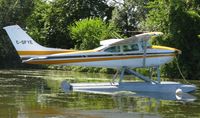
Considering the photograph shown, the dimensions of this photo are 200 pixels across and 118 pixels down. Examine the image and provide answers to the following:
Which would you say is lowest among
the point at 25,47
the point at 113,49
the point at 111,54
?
the point at 111,54

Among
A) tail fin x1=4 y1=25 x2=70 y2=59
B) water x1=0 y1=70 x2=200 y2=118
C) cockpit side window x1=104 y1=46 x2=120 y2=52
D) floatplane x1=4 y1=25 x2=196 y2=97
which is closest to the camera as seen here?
water x1=0 y1=70 x2=200 y2=118

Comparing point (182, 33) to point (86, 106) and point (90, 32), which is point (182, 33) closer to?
point (90, 32)

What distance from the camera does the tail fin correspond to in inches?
755

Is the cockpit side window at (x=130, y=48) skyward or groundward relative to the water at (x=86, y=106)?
skyward

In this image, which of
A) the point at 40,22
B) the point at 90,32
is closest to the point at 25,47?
the point at 90,32

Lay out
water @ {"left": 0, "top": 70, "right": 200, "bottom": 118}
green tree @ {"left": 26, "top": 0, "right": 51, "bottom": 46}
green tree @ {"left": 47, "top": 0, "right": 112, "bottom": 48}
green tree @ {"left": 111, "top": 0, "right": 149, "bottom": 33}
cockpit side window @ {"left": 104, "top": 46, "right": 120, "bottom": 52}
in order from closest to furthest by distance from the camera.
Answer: water @ {"left": 0, "top": 70, "right": 200, "bottom": 118}, cockpit side window @ {"left": 104, "top": 46, "right": 120, "bottom": 52}, green tree @ {"left": 111, "top": 0, "right": 149, "bottom": 33}, green tree @ {"left": 47, "top": 0, "right": 112, "bottom": 48}, green tree @ {"left": 26, "top": 0, "right": 51, "bottom": 46}

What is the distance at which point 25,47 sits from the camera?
63.1 ft

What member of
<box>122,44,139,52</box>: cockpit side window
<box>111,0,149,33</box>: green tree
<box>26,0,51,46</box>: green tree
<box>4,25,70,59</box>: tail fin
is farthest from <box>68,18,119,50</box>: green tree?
<box>4,25,70,59</box>: tail fin

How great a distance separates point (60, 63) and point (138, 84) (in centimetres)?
A: 347

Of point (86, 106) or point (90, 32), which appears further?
point (90, 32)

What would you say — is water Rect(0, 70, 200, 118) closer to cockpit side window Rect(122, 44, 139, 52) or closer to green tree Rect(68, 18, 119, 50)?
cockpit side window Rect(122, 44, 139, 52)

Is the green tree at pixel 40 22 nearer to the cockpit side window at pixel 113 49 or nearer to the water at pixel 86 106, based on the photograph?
the cockpit side window at pixel 113 49

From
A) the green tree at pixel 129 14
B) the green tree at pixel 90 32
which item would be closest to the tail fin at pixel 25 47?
the green tree at pixel 90 32

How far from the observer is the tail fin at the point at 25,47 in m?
19.2
